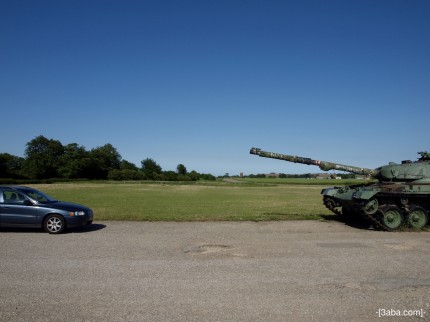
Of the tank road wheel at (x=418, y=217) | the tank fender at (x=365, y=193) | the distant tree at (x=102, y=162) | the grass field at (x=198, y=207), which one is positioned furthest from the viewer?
the distant tree at (x=102, y=162)

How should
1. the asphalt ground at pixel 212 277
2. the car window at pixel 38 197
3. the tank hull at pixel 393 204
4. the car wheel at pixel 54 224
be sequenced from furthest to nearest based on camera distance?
the tank hull at pixel 393 204 → the car window at pixel 38 197 → the car wheel at pixel 54 224 → the asphalt ground at pixel 212 277

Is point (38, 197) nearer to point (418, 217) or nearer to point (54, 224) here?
point (54, 224)

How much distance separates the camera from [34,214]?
36.6 ft

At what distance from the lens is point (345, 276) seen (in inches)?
259

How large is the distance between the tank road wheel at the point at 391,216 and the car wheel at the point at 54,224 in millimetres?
10546

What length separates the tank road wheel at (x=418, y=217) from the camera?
1280 centimetres

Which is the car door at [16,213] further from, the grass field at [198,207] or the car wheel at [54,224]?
the grass field at [198,207]

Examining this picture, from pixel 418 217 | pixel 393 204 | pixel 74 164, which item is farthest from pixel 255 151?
pixel 74 164

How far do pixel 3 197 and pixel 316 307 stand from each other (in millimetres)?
10296

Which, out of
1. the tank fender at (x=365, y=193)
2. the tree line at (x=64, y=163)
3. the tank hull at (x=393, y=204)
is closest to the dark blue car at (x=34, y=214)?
the tank fender at (x=365, y=193)

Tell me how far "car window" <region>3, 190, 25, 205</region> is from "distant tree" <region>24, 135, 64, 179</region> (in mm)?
89542

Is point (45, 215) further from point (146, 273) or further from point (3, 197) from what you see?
point (146, 273)

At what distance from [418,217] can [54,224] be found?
1228cm

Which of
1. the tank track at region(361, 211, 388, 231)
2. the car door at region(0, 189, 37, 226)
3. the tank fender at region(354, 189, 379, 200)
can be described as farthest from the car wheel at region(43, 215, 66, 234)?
the tank track at region(361, 211, 388, 231)
